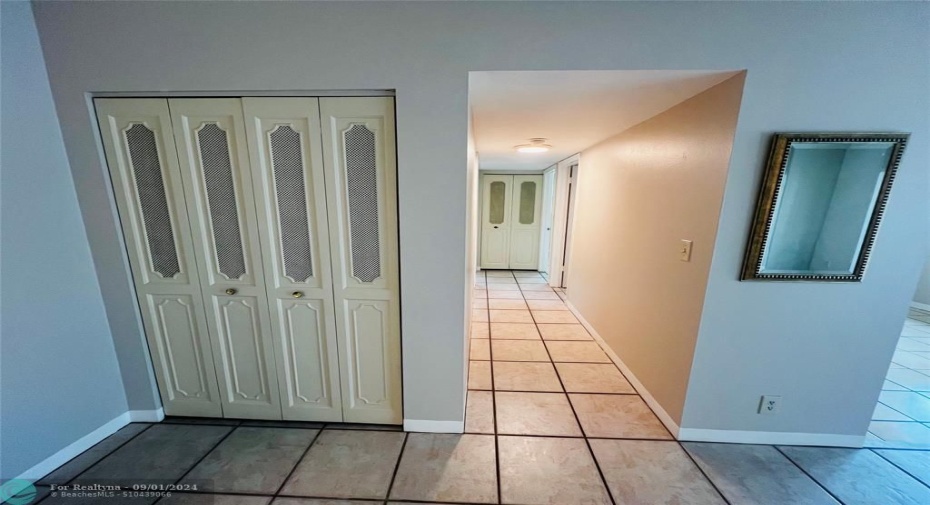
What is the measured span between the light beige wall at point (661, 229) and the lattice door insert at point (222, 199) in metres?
2.61

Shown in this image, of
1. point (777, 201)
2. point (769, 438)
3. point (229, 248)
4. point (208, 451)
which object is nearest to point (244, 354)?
point (208, 451)

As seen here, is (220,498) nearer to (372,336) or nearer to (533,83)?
(372,336)

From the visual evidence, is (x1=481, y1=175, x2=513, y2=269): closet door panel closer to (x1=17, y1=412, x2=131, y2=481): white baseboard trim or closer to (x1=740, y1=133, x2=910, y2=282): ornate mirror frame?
(x1=740, y1=133, x2=910, y2=282): ornate mirror frame

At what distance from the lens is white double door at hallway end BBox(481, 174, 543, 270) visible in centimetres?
548

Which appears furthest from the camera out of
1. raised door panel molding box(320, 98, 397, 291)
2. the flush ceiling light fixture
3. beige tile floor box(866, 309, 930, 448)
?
the flush ceiling light fixture

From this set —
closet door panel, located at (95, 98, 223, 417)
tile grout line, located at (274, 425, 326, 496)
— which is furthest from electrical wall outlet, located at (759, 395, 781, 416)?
closet door panel, located at (95, 98, 223, 417)

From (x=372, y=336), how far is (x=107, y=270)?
159 cm

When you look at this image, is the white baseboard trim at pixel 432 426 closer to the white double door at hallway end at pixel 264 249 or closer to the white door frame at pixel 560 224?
the white double door at hallway end at pixel 264 249

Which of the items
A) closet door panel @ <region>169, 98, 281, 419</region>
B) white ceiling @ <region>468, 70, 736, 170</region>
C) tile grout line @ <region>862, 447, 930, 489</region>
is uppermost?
white ceiling @ <region>468, 70, 736, 170</region>

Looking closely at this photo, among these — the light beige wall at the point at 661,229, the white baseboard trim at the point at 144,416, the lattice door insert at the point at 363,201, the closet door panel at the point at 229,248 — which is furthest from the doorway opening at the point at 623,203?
the white baseboard trim at the point at 144,416

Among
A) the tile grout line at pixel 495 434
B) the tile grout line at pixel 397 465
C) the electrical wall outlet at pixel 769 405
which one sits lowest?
the tile grout line at pixel 397 465

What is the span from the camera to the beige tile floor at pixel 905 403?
180cm

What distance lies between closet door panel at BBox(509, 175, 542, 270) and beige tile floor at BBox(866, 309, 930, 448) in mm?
4138

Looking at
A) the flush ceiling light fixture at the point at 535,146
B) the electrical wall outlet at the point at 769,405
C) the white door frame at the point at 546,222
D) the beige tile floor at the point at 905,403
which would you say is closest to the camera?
the electrical wall outlet at the point at 769,405
